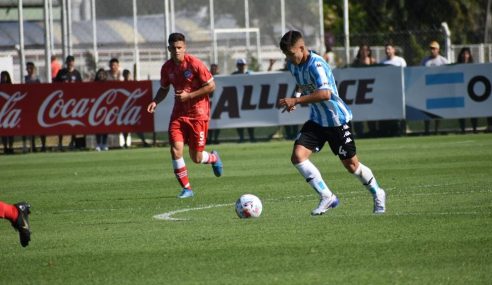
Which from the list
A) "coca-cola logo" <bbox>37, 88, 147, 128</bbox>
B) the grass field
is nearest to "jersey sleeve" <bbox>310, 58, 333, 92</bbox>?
the grass field

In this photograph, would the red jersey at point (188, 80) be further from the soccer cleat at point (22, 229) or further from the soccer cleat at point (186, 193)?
the soccer cleat at point (22, 229)

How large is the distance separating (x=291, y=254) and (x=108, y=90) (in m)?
20.0

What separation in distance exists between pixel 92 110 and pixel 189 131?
12508 millimetres

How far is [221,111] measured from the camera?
2902 cm

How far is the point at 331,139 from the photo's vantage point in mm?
12680

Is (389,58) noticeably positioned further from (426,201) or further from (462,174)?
(426,201)

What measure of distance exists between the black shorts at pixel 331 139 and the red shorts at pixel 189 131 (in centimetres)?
433

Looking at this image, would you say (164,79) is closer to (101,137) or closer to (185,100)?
(185,100)

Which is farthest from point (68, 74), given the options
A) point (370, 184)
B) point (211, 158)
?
point (370, 184)

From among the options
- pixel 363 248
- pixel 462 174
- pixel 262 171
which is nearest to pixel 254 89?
pixel 262 171

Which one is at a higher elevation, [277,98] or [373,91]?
[373,91]

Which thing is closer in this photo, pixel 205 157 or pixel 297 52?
pixel 297 52

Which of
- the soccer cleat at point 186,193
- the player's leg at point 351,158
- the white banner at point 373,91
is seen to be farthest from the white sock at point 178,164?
the white banner at point 373,91

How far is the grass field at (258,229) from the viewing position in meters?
8.89
